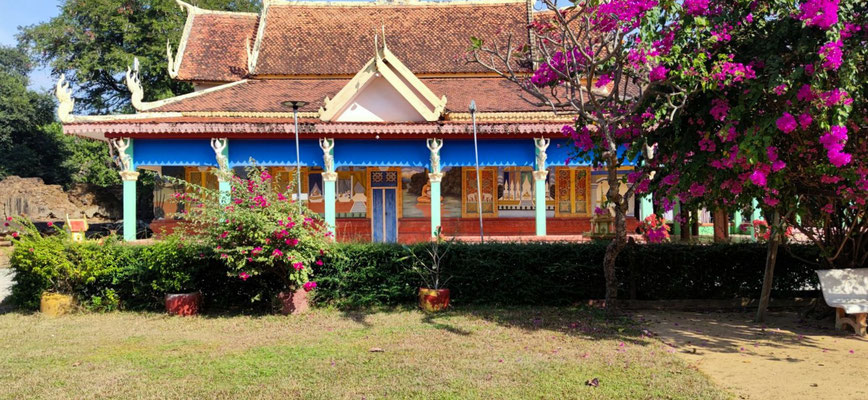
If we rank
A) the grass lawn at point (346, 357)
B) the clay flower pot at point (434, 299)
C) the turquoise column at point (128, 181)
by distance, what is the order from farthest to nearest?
the turquoise column at point (128, 181), the clay flower pot at point (434, 299), the grass lawn at point (346, 357)

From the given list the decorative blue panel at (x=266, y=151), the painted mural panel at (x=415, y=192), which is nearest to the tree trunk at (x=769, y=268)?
the decorative blue panel at (x=266, y=151)

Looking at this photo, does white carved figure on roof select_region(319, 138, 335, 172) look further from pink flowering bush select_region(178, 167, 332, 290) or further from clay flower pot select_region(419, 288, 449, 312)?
clay flower pot select_region(419, 288, 449, 312)

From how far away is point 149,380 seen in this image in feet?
19.0

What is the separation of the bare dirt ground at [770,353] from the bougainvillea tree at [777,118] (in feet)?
2.43

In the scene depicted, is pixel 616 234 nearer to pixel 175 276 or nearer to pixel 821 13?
pixel 821 13

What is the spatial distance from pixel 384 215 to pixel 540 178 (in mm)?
4578

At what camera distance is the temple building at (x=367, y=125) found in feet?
50.3

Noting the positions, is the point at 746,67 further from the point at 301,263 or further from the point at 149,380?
the point at 149,380

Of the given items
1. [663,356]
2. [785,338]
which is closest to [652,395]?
[663,356]

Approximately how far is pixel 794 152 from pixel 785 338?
2120 millimetres

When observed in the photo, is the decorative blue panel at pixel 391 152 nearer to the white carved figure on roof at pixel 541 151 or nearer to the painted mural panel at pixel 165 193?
the white carved figure on roof at pixel 541 151

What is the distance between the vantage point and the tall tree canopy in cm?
3031

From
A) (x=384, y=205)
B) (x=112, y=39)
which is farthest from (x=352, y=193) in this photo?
(x=112, y=39)

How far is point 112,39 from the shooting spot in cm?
3172
